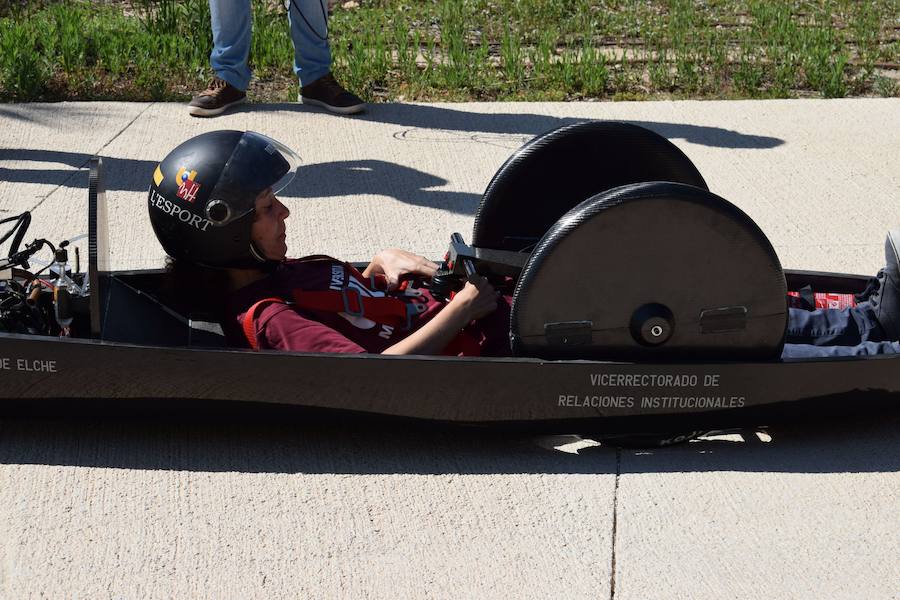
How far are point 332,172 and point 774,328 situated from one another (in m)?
3.24

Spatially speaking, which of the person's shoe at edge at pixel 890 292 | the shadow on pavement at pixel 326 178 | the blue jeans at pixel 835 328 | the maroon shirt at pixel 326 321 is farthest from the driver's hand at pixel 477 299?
the shadow on pavement at pixel 326 178

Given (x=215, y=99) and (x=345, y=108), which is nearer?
(x=215, y=99)

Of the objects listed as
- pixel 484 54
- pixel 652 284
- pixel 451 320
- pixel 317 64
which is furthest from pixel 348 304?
pixel 484 54

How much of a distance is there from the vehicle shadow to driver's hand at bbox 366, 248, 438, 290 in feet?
1.80

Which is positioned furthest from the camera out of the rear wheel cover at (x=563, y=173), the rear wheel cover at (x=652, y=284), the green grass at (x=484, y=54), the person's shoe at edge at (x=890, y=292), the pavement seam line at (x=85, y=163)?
Answer: the green grass at (x=484, y=54)

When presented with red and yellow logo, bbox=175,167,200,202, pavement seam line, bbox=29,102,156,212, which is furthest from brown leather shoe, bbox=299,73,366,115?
red and yellow logo, bbox=175,167,200,202

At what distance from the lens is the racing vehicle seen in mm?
3213

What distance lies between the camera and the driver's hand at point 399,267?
3889mm

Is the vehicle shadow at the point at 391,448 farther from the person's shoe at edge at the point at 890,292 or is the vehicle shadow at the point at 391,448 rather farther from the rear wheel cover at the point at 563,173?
the rear wheel cover at the point at 563,173

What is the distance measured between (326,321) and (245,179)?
18.9 inches

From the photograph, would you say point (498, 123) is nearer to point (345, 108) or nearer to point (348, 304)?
point (345, 108)

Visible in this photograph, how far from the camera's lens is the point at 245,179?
3.43 m

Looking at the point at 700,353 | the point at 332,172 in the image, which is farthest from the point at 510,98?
the point at 700,353

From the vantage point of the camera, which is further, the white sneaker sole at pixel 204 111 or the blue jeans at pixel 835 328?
the white sneaker sole at pixel 204 111
